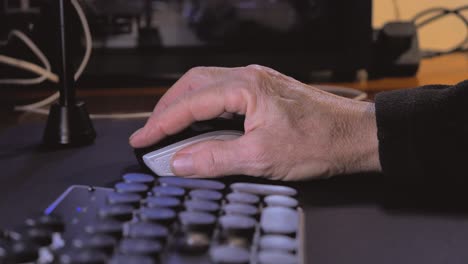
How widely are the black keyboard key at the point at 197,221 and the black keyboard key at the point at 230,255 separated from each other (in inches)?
1.1

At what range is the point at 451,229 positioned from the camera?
16.3 inches

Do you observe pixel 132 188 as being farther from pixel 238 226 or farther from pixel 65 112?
pixel 65 112

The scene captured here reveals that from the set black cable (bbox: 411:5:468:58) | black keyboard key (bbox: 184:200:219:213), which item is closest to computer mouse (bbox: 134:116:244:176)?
black keyboard key (bbox: 184:200:219:213)

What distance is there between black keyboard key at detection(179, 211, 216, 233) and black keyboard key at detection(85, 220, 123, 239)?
0.13 feet

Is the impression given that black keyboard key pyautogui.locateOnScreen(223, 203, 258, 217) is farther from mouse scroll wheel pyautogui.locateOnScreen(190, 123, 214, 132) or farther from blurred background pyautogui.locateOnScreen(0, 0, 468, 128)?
blurred background pyautogui.locateOnScreen(0, 0, 468, 128)

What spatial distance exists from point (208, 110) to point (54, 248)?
22cm

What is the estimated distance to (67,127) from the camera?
2.04 feet

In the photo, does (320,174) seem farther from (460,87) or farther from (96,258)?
(96,258)

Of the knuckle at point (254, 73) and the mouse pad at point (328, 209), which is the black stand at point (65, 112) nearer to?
the mouse pad at point (328, 209)

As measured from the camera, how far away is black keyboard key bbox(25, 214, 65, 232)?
1.15ft

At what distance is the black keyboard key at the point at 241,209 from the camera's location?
15.1 inches

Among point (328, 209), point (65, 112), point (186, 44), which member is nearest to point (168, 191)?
point (328, 209)

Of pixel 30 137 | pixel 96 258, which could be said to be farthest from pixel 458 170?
pixel 30 137

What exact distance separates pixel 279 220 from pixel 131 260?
11 cm
